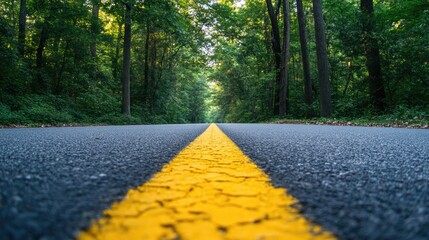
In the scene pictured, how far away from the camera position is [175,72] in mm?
24969

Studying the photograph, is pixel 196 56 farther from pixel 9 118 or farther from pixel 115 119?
pixel 9 118

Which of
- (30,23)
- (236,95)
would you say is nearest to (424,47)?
(30,23)

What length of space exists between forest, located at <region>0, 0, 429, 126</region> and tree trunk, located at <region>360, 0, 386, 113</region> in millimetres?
40

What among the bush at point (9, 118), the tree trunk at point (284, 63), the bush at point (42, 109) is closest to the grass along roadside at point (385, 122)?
the tree trunk at point (284, 63)

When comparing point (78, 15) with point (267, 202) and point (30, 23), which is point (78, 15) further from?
point (267, 202)

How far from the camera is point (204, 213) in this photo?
69cm

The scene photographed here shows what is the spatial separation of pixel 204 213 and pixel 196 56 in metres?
22.4

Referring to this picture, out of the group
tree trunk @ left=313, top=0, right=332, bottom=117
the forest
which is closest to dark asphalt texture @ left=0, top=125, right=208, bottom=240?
the forest

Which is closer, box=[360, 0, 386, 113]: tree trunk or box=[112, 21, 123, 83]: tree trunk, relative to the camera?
box=[360, 0, 386, 113]: tree trunk

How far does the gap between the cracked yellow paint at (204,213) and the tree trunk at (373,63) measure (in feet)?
38.8

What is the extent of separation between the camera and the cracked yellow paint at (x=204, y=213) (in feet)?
1.88

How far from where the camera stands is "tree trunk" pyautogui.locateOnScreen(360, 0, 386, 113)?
10797mm

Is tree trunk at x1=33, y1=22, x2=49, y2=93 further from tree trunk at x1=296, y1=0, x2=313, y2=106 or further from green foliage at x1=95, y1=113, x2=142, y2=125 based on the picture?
tree trunk at x1=296, y1=0, x2=313, y2=106

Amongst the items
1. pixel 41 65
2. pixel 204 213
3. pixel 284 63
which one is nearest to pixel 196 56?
pixel 284 63
